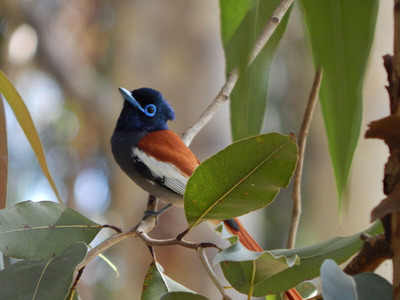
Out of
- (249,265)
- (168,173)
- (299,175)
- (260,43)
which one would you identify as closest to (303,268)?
(249,265)

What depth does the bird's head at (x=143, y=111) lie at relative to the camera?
1.54 meters

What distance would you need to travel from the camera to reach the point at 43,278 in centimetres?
71

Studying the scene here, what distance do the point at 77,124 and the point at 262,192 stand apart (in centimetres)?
539

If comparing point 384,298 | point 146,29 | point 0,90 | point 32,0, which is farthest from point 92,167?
point 384,298

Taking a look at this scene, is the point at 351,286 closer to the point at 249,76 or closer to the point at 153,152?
the point at 249,76

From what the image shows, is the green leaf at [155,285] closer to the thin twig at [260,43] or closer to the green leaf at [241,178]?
the green leaf at [241,178]

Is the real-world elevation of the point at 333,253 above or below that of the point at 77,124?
above

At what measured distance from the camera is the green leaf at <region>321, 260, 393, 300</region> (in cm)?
55

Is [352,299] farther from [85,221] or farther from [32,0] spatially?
[32,0]

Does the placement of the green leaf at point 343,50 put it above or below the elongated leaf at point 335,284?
above

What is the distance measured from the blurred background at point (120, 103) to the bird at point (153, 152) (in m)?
1.00

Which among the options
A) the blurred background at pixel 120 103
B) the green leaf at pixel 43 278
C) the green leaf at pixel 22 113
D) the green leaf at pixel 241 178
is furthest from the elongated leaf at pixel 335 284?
the blurred background at pixel 120 103

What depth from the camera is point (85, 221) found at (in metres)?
0.91

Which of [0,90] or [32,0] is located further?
[32,0]
